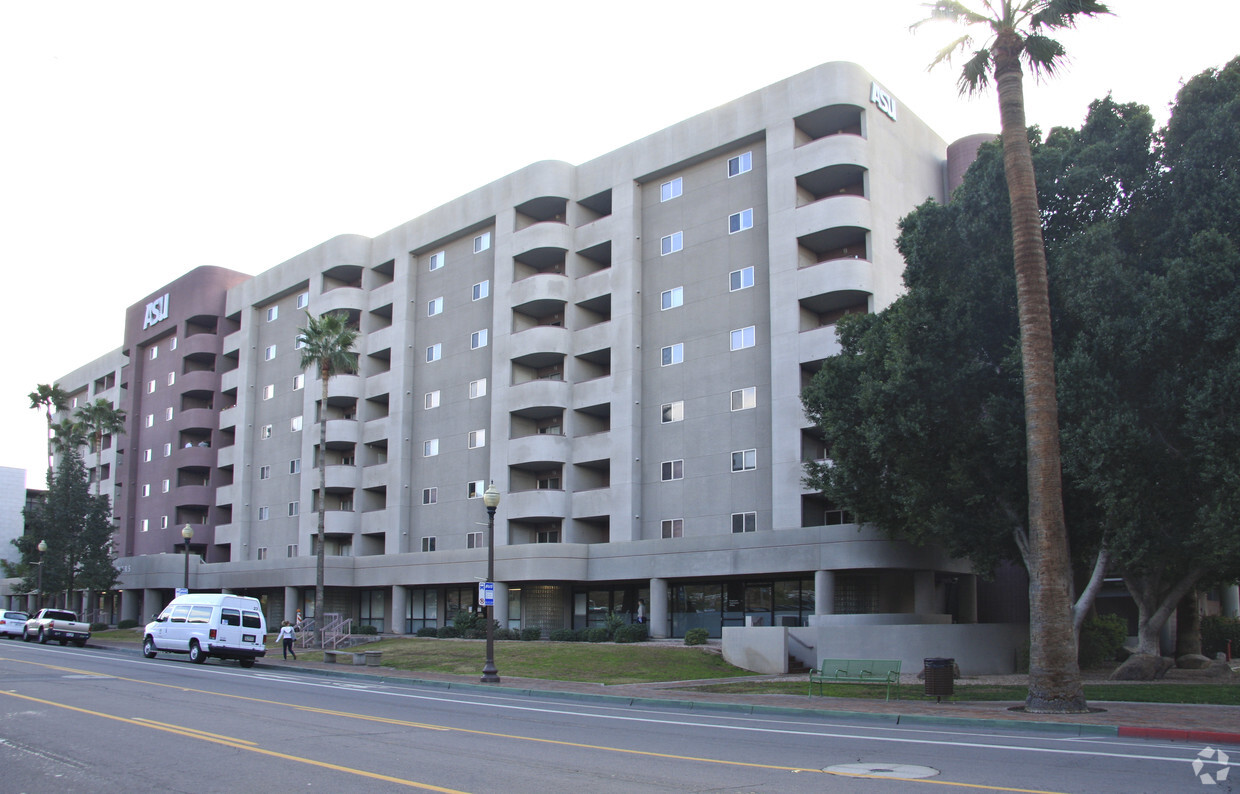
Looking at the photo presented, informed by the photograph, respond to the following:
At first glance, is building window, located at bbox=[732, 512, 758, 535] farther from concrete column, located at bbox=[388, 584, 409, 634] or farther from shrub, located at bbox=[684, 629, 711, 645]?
concrete column, located at bbox=[388, 584, 409, 634]

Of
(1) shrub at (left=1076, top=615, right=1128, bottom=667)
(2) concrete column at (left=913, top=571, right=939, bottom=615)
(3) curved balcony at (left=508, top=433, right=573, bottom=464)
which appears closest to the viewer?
(1) shrub at (left=1076, top=615, right=1128, bottom=667)

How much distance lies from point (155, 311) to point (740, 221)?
57250 mm

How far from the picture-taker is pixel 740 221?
45531 mm

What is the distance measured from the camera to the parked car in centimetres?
5272

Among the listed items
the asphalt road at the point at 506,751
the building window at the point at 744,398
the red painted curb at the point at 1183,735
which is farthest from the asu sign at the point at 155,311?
the red painted curb at the point at 1183,735

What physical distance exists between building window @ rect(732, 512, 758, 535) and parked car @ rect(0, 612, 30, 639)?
3851 centimetres

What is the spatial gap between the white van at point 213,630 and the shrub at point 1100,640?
94.7 ft

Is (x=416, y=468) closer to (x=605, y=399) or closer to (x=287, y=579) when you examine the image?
(x=287, y=579)

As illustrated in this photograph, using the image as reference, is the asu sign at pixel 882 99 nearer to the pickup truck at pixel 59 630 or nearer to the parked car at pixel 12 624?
the pickup truck at pixel 59 630

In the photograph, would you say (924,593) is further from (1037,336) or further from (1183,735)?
(1183,735)

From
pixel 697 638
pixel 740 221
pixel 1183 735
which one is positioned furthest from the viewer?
pixel 740 221

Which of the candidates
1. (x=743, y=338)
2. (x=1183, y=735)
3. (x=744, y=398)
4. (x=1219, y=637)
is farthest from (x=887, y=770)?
(x=1219, y=637)

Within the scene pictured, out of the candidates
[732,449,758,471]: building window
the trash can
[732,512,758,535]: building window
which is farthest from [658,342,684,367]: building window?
the trash can

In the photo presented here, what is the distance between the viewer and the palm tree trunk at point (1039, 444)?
19219 mm
